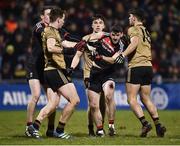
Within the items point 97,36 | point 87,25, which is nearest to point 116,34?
point 97,36

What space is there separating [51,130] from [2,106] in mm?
9802

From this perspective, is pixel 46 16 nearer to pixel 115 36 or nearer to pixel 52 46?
pixel 52 46

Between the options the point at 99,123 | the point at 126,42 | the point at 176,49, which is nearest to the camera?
the point at 99,123

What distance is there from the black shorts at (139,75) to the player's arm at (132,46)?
1.44ft

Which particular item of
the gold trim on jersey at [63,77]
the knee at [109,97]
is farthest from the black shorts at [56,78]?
the knee at [109,97]

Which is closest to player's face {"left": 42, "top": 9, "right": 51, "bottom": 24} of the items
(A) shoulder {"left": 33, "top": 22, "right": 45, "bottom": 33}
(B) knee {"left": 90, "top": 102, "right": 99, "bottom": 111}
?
(A) shoulder {"left": 33, "top": 22, "right": 45, "bottom": 33}

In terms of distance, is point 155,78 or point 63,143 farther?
point 155,78

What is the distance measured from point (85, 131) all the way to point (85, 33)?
10981mm

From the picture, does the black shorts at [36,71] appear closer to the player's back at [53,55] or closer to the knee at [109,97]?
the player's back at [53,55]

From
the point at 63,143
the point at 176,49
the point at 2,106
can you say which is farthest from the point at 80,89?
the point at 63,143

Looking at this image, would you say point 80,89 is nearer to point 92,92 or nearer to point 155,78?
point 155,78

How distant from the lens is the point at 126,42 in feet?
48.6

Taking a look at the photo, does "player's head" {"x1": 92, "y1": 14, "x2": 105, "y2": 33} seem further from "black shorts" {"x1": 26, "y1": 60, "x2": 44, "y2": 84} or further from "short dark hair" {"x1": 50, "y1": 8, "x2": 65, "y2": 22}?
"black shorts" {"x1": 26, "y1": 60, "x2": 44, "y2": 84}

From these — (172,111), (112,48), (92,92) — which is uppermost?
(112,48)
